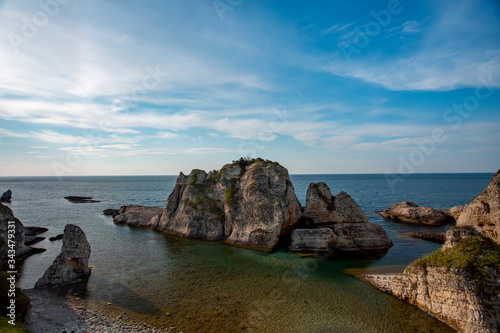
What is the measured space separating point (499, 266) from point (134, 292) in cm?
2563

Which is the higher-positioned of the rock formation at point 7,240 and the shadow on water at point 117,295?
the rock formation at point 7,240

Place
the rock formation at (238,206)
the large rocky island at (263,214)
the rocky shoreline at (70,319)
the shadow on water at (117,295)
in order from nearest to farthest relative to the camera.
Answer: the rocky shoreline at (70,319)
the shadow on water at (117,295)
the large rocky island at (263,214)
the rock formation at (238,206)

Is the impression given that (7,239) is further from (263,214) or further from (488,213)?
(488,213)

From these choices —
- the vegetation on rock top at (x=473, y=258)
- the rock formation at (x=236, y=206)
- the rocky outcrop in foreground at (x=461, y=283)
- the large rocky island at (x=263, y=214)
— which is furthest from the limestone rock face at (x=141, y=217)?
the vegetation on rock top at (x=473, y=258)

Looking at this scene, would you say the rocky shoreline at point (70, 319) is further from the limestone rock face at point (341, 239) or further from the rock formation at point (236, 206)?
the limestone rock face at point (341, 239)

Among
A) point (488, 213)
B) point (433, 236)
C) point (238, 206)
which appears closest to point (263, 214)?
point (238, 206)

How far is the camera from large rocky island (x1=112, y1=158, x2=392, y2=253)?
31786 mm

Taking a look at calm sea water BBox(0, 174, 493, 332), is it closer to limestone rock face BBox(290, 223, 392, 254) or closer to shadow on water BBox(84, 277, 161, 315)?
shadow on water BBox(84, 277, 161, 315)

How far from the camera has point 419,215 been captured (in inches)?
1929

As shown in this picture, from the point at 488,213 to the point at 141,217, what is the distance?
49.8 m

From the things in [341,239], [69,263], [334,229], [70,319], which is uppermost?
[334,229]

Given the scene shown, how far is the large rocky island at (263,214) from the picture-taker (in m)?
31.8

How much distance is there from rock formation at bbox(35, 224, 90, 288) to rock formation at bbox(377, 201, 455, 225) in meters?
54.2

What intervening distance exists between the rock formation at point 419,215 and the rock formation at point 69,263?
54.2m
